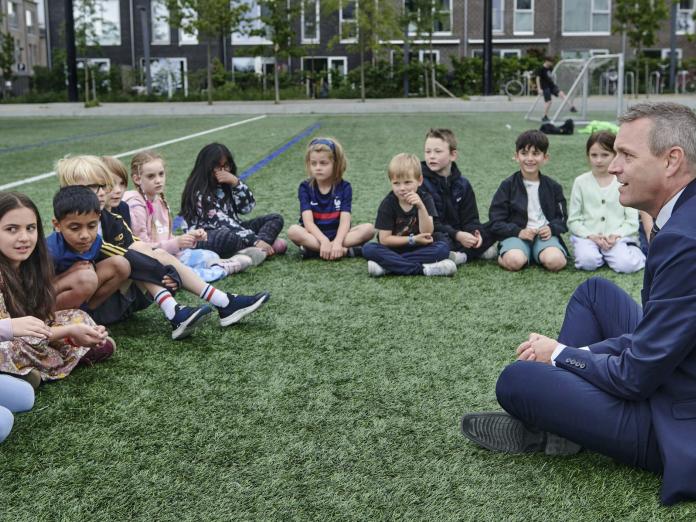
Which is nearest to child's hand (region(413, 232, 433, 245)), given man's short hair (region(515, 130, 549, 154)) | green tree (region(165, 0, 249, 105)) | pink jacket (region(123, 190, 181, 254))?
man's short hair (region(515, 130, 549, 154))

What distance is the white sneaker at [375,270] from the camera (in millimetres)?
5512

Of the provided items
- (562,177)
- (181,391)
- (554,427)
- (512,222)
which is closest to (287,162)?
(562,177)

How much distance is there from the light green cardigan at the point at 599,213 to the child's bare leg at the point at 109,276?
3069mm

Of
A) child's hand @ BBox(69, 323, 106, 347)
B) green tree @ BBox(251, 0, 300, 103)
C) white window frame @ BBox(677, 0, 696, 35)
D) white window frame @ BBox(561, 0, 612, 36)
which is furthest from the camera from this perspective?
white window frame @ BBox(561, 0, 612, 36)

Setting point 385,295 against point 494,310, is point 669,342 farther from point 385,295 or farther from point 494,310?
point 385,295

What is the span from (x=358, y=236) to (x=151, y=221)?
1.48 m

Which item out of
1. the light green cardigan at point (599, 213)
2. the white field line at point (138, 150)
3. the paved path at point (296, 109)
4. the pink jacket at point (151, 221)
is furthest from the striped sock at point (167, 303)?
the paved path at point (296, 109)

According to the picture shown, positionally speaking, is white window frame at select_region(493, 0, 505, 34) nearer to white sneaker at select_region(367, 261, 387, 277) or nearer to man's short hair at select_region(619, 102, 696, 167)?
white sneaker at select_region(367, 261, 387, 277)

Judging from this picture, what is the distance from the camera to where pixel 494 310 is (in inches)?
182

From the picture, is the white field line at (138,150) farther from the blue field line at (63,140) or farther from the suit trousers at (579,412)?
the suit trousers at (579,412)

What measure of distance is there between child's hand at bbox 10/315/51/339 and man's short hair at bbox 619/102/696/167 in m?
2.12

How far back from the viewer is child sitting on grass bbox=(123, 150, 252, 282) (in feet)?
17.0

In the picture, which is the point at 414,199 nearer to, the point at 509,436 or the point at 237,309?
the point at 237,309

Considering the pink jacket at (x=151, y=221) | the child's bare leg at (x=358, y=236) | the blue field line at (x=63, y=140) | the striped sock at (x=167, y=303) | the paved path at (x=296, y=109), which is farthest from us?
the paved path at (x=296, y=109)
